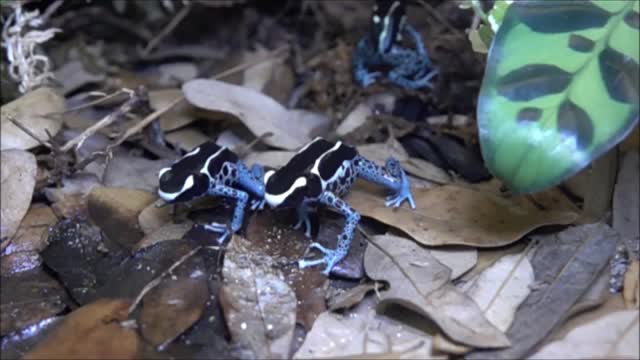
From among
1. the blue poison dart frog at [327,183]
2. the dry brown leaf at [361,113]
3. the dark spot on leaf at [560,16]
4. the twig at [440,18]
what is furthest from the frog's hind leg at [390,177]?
the twig at [440,18]

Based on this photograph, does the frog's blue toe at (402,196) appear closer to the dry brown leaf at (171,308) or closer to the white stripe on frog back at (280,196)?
the white stripe on frog back at (280,196)

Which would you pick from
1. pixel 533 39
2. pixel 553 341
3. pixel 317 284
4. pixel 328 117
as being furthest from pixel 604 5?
pixel 328 117

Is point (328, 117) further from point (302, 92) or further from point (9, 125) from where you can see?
point (9, 125)

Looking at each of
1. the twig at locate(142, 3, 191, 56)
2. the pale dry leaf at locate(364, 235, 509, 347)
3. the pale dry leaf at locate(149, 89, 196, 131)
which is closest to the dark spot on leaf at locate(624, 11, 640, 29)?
the pale dry leaf at locate(364, 235, 509, 347)

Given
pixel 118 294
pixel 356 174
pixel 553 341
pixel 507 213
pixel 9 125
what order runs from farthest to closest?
pixel 9 125 < pixel 356 174 < pixel 507 213 < pixel 118 294 < pixel 553 341

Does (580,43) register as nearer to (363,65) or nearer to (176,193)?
(176,193)

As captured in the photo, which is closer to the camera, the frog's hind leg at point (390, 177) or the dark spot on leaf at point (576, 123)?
the dark spot on leaf at point (576, 123)
